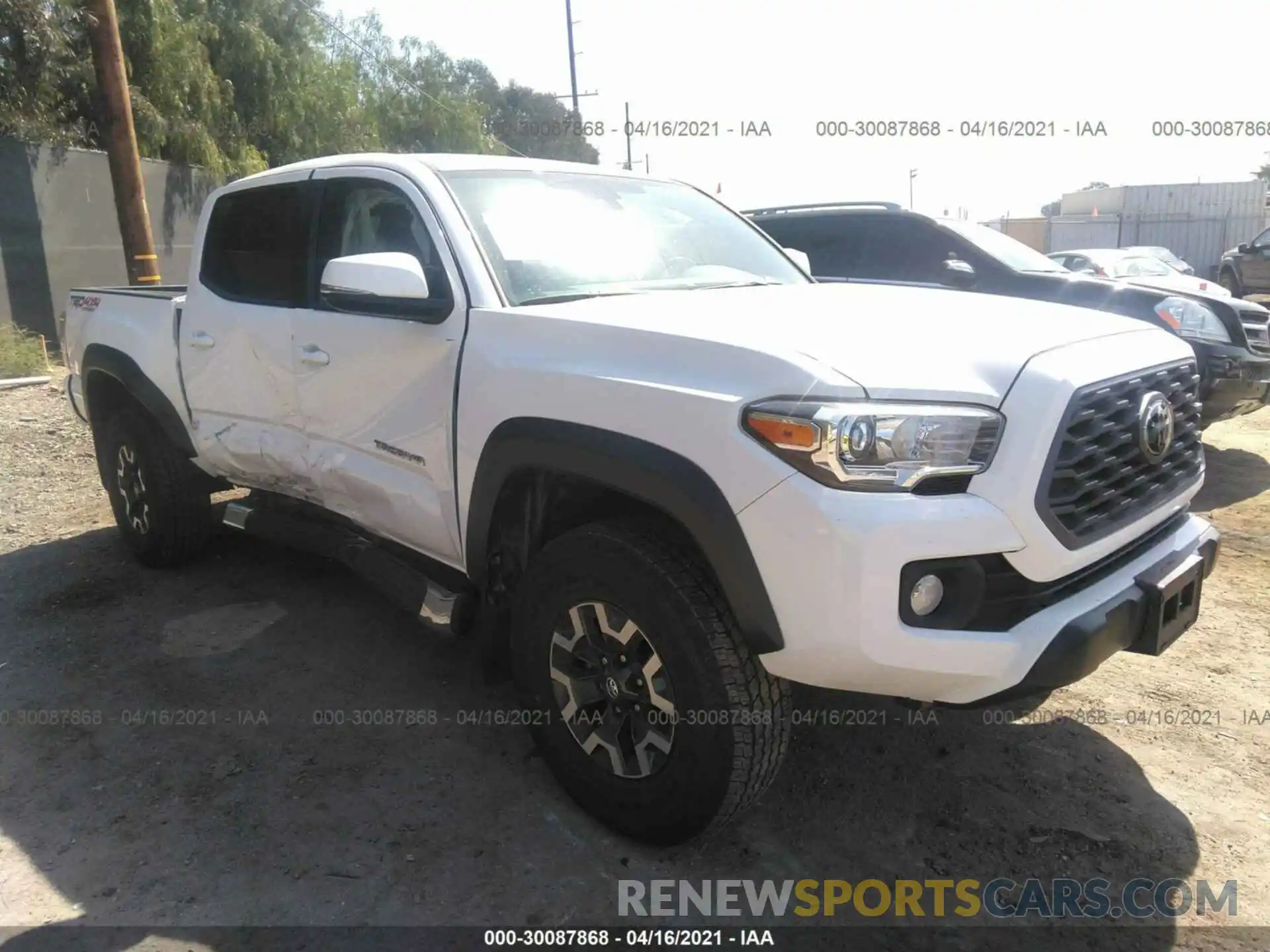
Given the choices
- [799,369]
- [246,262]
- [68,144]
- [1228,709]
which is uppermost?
[68,144]

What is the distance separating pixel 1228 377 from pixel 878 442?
16.2 ft

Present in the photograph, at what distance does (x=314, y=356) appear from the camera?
3.64 metres

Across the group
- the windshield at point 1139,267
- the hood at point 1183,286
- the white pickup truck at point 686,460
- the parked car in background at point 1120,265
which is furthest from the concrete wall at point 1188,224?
the white pickup truck at point 686,460

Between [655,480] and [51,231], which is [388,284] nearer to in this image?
[655,480]

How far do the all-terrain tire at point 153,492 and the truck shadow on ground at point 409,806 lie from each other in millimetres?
871

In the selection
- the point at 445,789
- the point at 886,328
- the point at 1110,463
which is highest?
the point at 886,328

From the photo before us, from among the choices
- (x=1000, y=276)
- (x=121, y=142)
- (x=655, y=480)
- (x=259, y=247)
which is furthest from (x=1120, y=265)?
(x=655, y=480)

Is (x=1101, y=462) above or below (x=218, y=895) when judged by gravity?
above

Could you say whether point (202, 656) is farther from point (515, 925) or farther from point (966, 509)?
point (966, 509)

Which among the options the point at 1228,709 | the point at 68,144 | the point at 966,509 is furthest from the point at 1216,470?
the point at 68,144

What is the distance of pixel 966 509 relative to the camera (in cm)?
218

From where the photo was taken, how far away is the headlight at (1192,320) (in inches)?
239

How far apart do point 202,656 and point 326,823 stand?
1.53 m

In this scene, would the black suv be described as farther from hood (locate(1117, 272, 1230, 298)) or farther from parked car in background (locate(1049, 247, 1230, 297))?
parked car in background (locate(1049, 247, 1230, 297))
